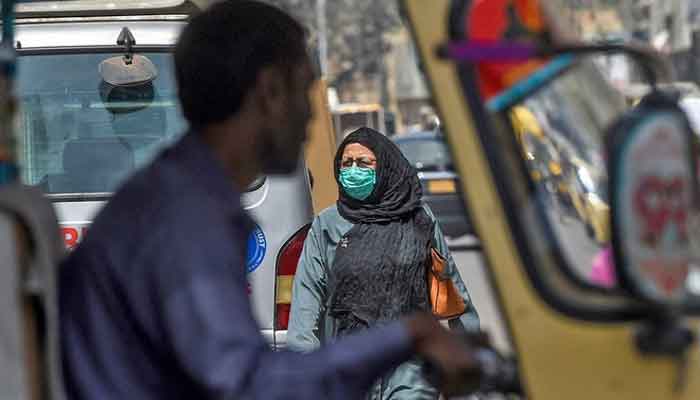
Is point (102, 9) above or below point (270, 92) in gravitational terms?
above

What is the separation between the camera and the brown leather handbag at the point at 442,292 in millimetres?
6035

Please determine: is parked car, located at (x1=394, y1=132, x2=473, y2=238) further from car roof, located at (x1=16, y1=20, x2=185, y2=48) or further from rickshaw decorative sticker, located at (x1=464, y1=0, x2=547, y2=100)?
rickshaw decorative sticker, located at (x1=464, y1=0, x2=547, y2=100)

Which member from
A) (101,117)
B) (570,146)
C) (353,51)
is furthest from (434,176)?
(353,51)

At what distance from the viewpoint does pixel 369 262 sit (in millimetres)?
6133

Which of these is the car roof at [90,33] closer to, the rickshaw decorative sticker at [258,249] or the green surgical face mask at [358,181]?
the rickshaw decorative sticker at [258,249]

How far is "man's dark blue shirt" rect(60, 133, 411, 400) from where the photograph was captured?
72.6 inches

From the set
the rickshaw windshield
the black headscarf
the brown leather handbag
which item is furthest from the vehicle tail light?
the rickshaw windshield

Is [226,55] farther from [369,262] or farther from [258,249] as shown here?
[369,262]

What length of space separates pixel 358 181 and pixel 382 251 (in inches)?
14.1

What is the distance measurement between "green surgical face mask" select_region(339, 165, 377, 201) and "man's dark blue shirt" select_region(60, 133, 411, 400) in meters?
4.20

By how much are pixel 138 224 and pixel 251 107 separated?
0.22 m

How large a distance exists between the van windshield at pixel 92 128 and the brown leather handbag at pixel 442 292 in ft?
3.98

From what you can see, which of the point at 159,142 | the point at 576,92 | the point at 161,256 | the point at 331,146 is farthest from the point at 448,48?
the point at 331,146

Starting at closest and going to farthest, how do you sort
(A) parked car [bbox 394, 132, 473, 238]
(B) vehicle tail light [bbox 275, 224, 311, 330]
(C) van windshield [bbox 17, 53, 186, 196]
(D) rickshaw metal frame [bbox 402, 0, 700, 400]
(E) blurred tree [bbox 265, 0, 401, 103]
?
(D) rickshaw metal frame [bbox 402, 0, 700, 400]
(C) van windshield [bbox 17, 53, 186, 196]
(B) vehicle tail light [bbox 275, 224, 311, 330]
(A) parked car [bbox 394, 132, 473, 238]
(E) blurred tree [bbox 265, 0, 401, 103]
